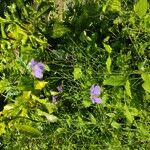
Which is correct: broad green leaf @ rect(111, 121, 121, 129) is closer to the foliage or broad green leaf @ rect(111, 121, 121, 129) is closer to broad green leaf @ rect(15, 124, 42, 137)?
the foliage

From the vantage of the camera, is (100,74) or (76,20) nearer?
(100,74)

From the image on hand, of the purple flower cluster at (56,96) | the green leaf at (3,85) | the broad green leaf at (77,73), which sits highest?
the green leaf at (3,85)

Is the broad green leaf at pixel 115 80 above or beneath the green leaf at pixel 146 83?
above

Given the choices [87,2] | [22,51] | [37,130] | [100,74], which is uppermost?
[87,2]

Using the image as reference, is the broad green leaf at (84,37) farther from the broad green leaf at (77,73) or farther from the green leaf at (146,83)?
the green leaf at (146,83)

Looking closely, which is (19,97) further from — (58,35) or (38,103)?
(58,35)

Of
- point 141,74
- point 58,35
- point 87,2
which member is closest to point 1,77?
point 58,35

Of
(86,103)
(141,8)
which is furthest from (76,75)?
(141,8)

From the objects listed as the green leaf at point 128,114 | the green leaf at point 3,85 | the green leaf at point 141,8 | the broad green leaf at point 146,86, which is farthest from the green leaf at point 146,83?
the green leaf at point 3,85
